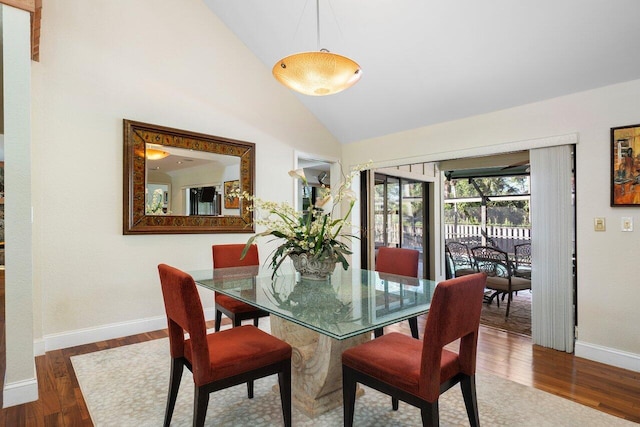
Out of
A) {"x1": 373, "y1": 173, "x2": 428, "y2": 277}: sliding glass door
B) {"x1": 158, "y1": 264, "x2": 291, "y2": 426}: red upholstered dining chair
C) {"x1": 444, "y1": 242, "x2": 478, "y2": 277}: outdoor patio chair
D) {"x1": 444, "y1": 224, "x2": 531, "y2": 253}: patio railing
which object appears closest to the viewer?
{"x1": 158, "y1": 264, "x2": 291, "y2": 426}: red upholstered dining chair

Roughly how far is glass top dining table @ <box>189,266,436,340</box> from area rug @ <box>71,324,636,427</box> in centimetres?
72

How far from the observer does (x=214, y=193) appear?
13.0 feet

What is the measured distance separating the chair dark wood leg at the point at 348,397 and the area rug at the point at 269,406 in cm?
32

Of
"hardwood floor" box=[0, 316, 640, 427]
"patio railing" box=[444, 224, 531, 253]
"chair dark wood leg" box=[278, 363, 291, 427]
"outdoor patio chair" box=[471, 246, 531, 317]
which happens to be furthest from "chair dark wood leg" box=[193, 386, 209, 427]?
"patio railing" box=[444, 224, 531, 253]

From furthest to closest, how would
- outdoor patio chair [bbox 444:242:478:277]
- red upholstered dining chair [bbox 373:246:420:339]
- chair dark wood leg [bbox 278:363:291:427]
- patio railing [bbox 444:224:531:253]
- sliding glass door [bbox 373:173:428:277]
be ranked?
patio railing [bbox 444:224:531:253], sliding glass door [bbox 373:173:428:277], outdoor patio chair [bbox 444:242:478:277], red upholstered dining chair [bbox 373:246:420:339], chair dark wood leg [bbox 278:363:291:427]

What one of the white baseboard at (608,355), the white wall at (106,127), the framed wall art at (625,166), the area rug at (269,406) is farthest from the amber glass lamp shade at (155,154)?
the white baseboard at (608,355)

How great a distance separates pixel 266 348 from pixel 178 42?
11.1 feet

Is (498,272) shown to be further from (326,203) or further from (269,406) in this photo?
(269,406)

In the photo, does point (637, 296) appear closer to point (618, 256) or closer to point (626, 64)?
point (618, 256)

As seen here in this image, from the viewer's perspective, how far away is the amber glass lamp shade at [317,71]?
2102 mm

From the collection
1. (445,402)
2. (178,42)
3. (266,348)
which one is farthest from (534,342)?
(178,42)

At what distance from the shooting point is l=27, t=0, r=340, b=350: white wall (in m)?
2.91

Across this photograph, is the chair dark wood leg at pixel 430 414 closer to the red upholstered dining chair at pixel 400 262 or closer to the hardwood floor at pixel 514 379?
the red upholstered dining chair at pixel 400 262

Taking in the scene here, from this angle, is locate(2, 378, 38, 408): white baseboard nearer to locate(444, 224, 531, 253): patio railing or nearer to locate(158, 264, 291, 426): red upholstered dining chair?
locate(158, 264, 291, 426): red upholstered dining chair
